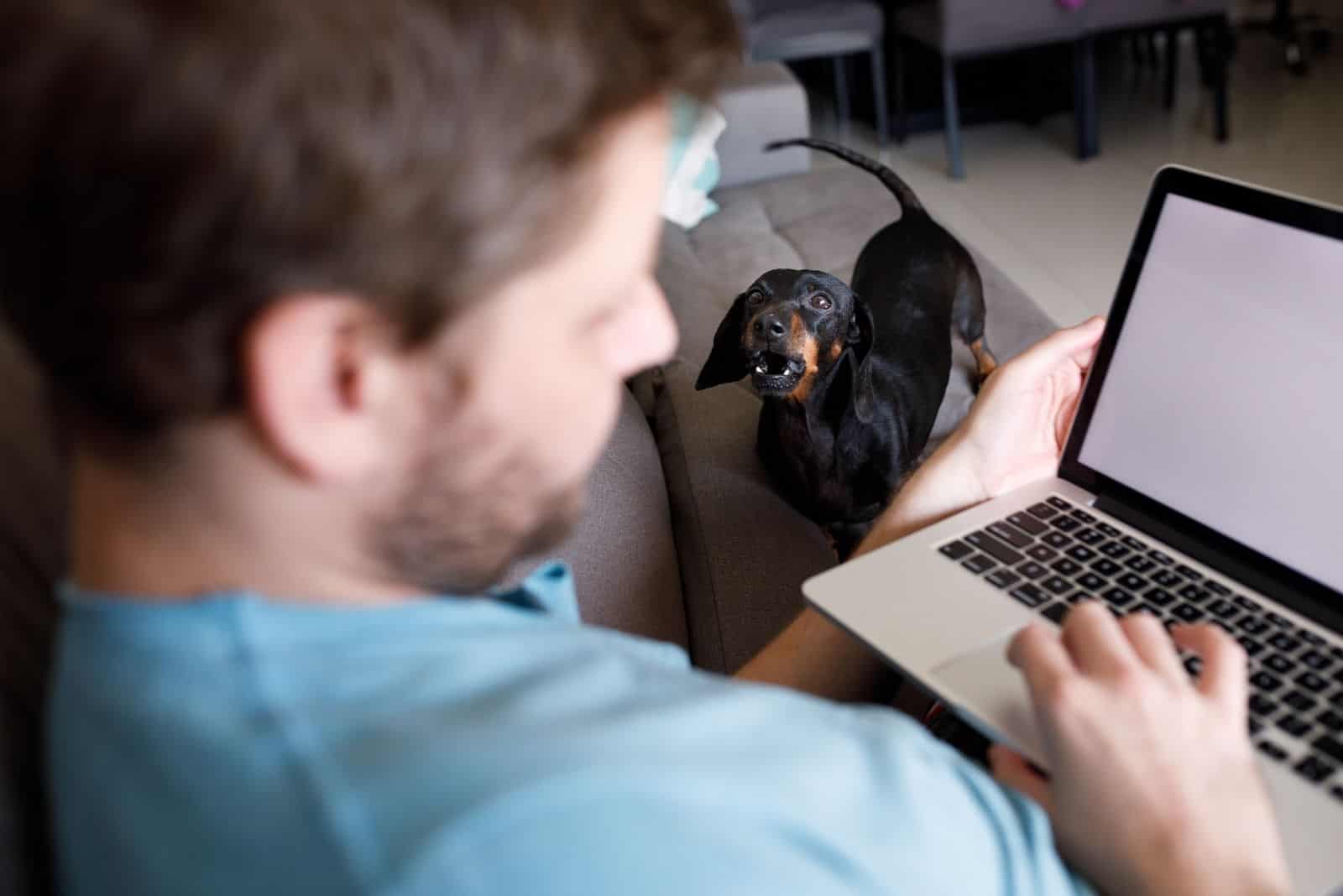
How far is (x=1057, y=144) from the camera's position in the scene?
14.3ft

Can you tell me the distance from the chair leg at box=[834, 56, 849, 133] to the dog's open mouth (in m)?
3.39

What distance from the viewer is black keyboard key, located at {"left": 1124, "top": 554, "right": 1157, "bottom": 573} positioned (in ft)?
2.88

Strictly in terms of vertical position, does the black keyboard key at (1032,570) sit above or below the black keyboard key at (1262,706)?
above

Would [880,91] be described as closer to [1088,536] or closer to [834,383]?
[834,383]

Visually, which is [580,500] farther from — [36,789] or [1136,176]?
[1136,176]

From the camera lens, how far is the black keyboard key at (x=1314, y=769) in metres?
0.67

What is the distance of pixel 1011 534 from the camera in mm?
926

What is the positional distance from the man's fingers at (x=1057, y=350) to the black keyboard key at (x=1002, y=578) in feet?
0.61

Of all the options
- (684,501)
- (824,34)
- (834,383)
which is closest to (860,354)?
(834,383)

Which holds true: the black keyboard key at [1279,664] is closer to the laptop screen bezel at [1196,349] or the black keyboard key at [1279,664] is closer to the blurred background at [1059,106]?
the laptop screen bezel at [1196,349]

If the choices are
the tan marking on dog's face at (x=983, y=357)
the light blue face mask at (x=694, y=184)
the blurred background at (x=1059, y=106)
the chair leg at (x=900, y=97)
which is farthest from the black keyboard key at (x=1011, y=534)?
the chair leg at (x=900, y=97)

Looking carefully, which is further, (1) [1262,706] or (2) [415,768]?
(1) [1262,706]

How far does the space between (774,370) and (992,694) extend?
0.67 m

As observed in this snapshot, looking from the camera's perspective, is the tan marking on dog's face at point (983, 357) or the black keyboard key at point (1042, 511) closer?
the black keyboard key at point (1042, 511)
